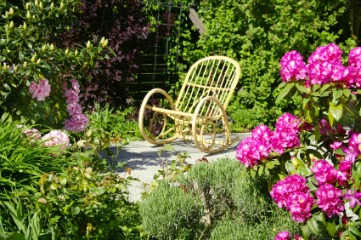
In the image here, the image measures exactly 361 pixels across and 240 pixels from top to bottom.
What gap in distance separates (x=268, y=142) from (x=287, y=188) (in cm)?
29

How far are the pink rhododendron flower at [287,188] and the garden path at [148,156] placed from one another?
2492 mm

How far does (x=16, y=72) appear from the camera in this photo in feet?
→ 15.4

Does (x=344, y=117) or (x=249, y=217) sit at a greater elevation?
(x=344, y=117)

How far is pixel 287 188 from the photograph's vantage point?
328cm

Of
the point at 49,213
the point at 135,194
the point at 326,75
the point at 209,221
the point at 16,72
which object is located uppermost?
the point at 326,75

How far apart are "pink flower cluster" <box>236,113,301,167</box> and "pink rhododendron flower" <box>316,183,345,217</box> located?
322mm

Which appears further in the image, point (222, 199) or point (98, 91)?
point (98, 91)


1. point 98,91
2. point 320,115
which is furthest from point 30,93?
point 98,91

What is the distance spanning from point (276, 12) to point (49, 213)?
657cm

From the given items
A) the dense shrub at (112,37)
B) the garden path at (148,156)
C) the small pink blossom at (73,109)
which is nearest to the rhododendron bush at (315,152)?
the small pink blossom at (73,109)

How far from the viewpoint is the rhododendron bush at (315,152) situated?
321cm

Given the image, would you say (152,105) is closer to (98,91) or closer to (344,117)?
(98,91)

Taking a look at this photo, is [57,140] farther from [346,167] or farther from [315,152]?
[346,167]

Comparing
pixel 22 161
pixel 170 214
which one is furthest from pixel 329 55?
pixel 22 161
